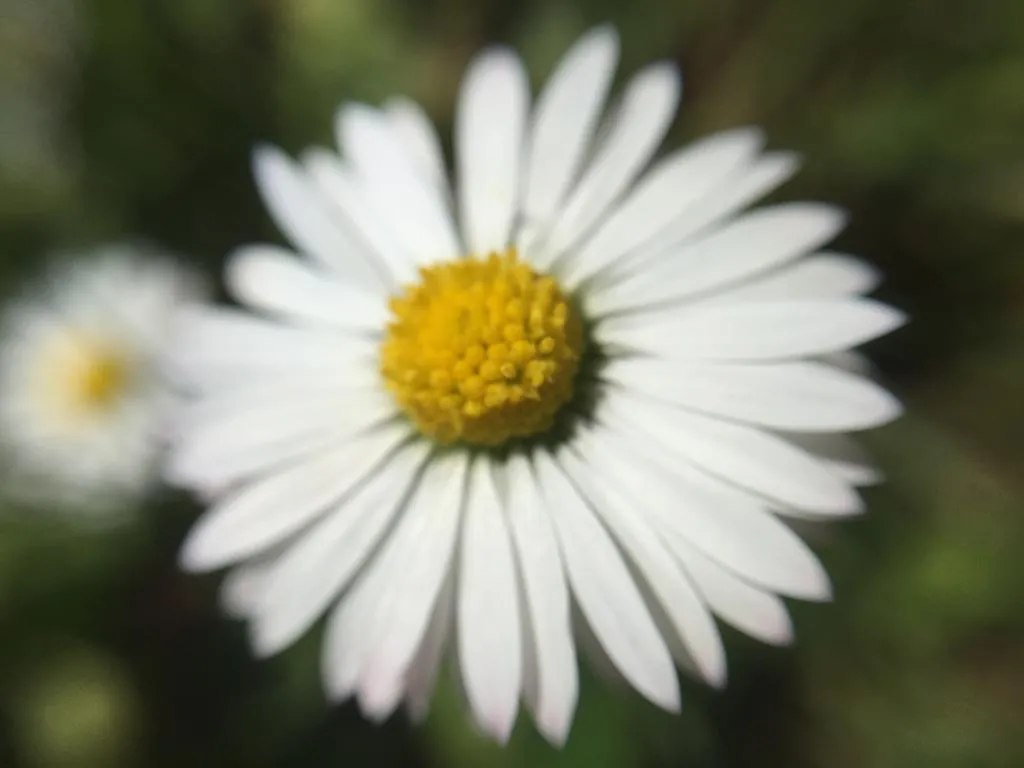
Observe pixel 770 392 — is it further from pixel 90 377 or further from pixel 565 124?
pixel 90 377

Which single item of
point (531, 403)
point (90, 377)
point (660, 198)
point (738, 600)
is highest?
point (90, 377)

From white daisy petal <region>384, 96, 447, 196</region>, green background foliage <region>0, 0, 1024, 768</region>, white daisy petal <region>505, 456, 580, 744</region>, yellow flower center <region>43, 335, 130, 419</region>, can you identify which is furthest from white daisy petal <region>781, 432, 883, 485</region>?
yellow flower center <region>43, 335, 130, 419</region>

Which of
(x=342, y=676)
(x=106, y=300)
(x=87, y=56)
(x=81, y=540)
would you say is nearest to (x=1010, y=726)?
(x=342, y=676)

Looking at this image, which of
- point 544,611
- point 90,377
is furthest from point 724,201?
point 90,377

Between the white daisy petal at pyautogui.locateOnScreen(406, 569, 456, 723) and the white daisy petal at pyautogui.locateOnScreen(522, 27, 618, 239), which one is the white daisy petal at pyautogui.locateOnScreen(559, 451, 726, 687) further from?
the white daisy petal at pyautogui.locateOnScreen(522, 27, 618, 239)

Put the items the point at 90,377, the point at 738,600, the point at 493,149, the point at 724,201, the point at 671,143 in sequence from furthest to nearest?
the point at 90,377 < the point at 671,143 < the point at 493,149 < the point at 724,201 < the point at 738,600

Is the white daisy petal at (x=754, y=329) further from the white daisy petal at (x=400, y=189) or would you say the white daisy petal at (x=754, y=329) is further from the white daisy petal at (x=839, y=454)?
the white daisy petal at (x=400, y=189)

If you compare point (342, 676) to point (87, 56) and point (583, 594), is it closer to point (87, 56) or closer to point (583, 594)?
point (583, 594)
